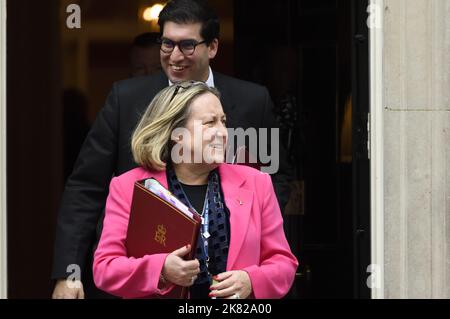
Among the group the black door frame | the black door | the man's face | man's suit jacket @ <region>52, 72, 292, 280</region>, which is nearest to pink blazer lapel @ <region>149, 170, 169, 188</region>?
man's suit jacket @ <region>52, 72, 292, 280</region>

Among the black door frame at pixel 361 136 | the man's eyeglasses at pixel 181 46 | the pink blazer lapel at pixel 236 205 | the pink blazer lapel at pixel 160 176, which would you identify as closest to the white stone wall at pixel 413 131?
the black door frame at pixel 361 136

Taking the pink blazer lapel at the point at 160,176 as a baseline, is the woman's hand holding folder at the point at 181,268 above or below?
below

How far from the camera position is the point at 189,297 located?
461cm

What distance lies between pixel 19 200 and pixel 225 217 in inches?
150

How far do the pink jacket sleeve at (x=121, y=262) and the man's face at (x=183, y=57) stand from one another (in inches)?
34.6

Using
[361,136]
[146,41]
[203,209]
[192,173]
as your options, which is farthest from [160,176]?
[146,41]

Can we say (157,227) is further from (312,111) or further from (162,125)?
(312,111)

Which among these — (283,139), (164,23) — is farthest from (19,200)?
A: (164,23)

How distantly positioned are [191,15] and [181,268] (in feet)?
5.01

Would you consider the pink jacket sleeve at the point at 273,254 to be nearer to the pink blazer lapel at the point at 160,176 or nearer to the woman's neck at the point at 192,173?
the woman's neck at the point at 192,173

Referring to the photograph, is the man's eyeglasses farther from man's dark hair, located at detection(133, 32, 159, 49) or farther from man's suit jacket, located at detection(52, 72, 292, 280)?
man's dark hair, located at detection(133, 32, 159, 49)

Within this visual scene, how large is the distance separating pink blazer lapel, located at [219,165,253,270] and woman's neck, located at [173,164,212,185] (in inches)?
3.3

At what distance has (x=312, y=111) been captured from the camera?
759 cm

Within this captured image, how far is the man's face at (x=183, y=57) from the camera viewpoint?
5.35 metres
